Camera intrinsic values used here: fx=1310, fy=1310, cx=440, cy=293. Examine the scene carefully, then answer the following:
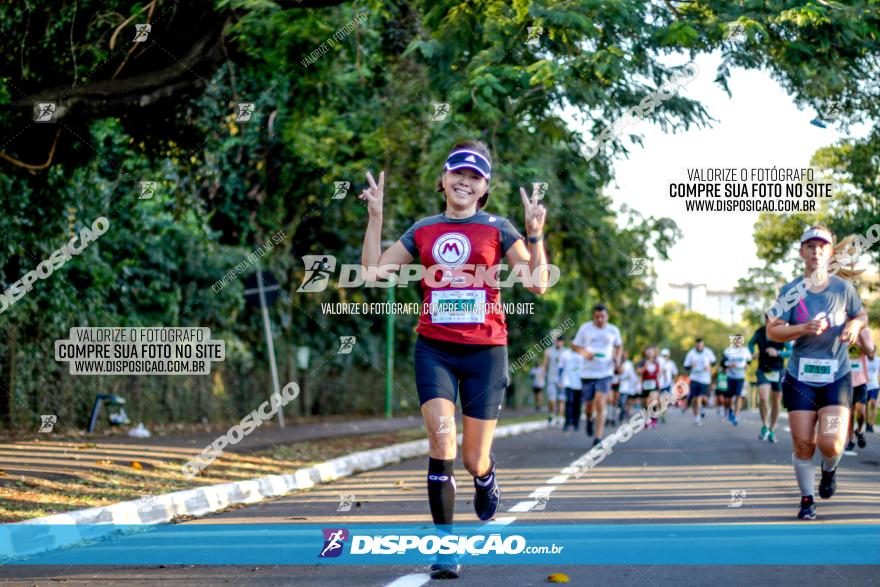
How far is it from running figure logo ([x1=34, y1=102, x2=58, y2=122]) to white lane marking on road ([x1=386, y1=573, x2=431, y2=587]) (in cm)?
966

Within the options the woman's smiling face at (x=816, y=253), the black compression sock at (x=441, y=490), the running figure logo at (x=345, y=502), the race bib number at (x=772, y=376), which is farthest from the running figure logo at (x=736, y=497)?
the race bib number at (x=772, y=376)

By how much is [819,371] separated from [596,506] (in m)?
2.09

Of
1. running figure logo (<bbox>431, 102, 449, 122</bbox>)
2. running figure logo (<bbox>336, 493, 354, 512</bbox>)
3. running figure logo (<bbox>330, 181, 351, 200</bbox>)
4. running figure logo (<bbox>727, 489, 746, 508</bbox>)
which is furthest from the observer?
running figure logo (<bbox>330, 181, 351, 200</bbox>)

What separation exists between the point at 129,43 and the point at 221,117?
476 cm

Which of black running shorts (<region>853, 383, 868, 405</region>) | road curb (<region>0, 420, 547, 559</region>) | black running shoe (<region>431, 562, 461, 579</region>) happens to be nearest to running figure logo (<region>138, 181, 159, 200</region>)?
road curb (<region>0, 420, 547, 559</region>)

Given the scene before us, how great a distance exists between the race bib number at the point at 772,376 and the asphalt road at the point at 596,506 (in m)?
1.00

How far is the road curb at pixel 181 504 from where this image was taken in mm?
8717

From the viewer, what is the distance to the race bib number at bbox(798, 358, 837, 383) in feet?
31.1

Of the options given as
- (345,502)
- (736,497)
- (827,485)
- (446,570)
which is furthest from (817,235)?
(345,502)

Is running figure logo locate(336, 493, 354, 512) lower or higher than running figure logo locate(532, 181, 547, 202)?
lower

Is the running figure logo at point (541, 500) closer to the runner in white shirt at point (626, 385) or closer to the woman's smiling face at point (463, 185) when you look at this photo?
the woman's smiling face at point (463, 185)

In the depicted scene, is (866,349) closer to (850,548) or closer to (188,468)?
(850,548)

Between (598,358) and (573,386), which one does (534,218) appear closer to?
(598,358)

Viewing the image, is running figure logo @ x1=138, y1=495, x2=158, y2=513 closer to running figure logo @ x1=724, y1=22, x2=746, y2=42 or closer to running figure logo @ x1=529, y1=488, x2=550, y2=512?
running figure logo @ x1=529, y1=488, x2=550, y2=512
